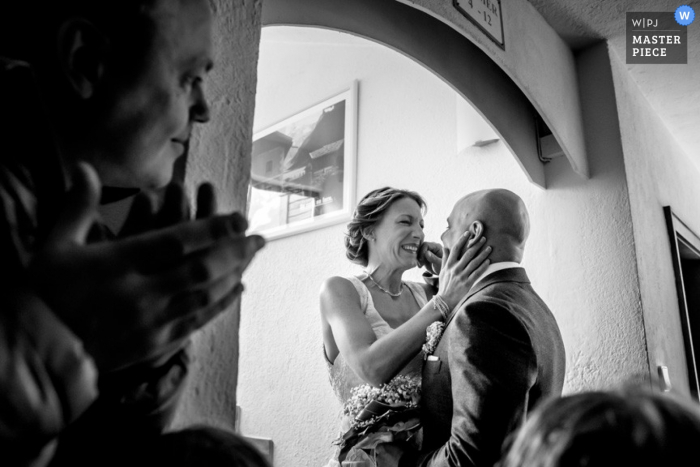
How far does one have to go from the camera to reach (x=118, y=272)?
371mm

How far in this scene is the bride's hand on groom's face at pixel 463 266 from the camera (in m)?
1.41

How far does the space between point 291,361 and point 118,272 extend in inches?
108

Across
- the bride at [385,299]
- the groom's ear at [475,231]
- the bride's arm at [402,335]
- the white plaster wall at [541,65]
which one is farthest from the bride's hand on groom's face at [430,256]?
the white plaster wall at [541,65]

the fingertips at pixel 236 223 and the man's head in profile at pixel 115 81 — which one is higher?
the man's head in profile at pixel 115 81

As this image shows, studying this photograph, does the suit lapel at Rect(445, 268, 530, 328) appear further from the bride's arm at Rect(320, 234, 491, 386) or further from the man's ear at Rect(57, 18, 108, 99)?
the man's ear at Rect(57, 18, 108, 99)

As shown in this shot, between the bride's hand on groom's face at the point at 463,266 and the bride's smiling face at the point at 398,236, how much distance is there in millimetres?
407

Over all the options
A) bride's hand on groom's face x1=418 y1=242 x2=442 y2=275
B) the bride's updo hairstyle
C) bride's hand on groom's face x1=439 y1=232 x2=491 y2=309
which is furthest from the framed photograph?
bride's hand on groom's face x1=439 y1=232 x2=491 y2=309

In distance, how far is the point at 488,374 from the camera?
3.72 feet

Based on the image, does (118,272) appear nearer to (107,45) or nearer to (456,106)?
(107,45)

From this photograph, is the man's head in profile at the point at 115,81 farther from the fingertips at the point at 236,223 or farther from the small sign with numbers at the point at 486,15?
the small sign with numbers at the point at 486,15

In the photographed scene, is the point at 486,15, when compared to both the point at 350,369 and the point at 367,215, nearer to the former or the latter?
the point at 367,215

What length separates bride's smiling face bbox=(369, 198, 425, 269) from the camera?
190cm

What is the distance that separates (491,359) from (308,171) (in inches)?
85.8

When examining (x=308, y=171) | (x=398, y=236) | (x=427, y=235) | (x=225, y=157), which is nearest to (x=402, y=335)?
(x=398, y=236)
